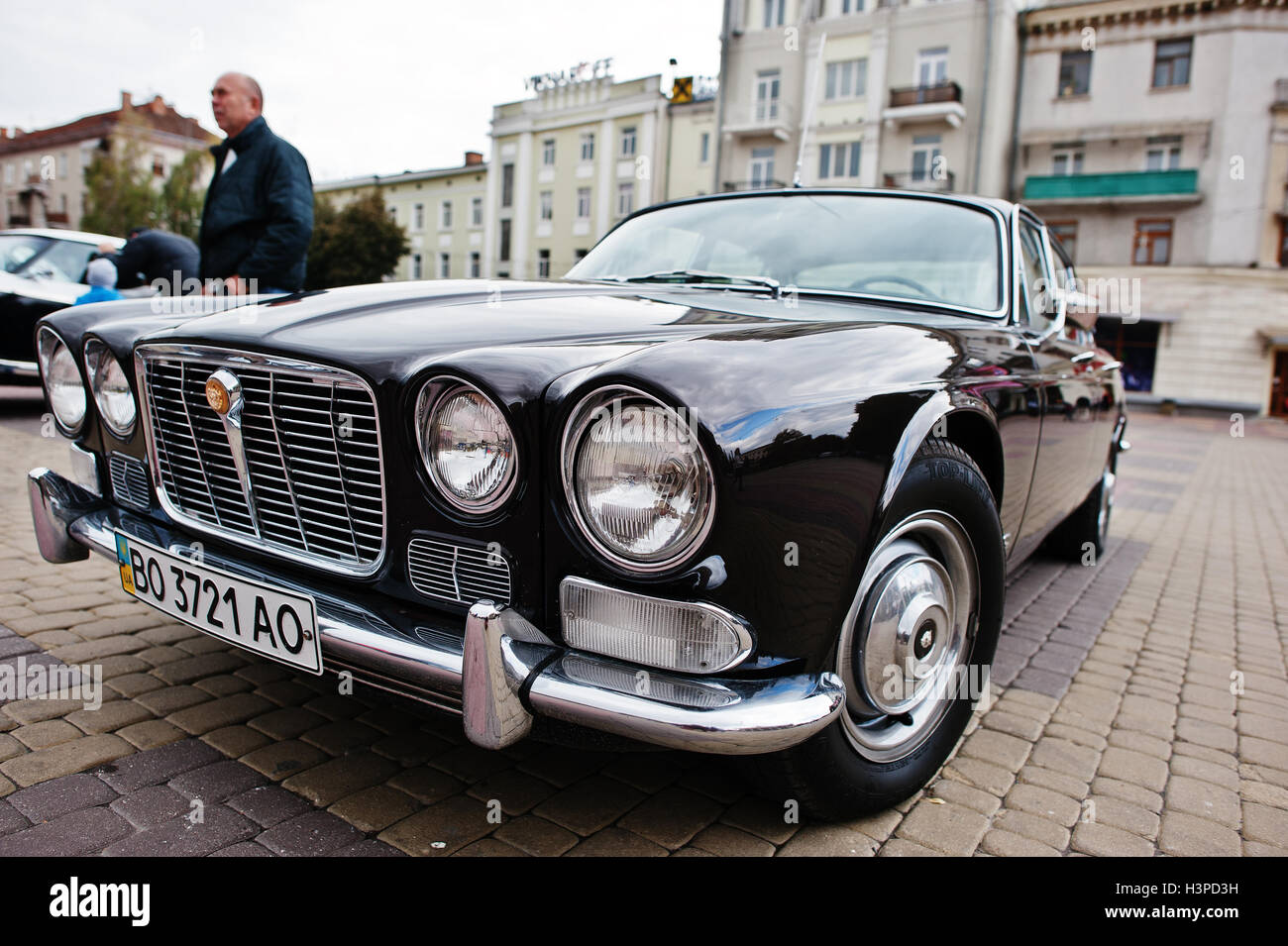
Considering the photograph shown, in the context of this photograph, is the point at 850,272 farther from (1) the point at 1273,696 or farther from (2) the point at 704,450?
(1) the point at 1273,696

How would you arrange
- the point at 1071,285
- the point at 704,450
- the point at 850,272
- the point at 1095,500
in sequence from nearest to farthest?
the point at 704,450 < the point at 850,272 < the point at 1071,285 < the point at 1095,500

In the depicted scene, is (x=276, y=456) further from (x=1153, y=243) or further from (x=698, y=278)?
(x=1153, y=243)

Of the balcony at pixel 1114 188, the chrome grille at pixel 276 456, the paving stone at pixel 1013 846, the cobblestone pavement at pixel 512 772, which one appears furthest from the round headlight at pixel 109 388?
the balcony at pixel 1114 188

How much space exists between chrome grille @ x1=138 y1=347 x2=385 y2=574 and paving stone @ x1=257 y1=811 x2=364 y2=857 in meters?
0.52

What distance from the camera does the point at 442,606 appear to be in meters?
1.66

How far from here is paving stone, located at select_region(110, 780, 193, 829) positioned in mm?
1780

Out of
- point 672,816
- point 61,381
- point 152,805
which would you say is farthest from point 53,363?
point 672,816

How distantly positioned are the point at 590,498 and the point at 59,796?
1.36 metres

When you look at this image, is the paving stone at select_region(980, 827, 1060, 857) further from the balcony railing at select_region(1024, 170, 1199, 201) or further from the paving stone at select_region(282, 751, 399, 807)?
the balcony railing at select_region(1024, 170, 1199, 201)

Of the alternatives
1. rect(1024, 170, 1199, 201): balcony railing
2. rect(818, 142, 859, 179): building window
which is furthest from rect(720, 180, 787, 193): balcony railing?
rect(1024, 170, 1199, 201): balcony railing

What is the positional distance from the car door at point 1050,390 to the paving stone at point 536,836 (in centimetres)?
166

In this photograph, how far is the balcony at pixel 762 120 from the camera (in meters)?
30.5
